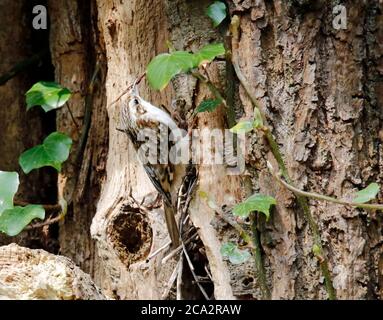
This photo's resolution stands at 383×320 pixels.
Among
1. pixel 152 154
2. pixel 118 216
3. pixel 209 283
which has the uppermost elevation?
pixel 152 154

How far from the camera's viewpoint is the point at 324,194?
1.83 metres

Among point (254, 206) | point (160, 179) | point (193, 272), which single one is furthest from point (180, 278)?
point (254, 206)

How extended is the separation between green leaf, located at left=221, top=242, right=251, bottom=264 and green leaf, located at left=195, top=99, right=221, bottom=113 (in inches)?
13.3

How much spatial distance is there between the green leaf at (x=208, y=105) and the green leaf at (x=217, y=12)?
0.19 meters

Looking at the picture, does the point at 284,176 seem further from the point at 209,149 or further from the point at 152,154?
the point at 152,154

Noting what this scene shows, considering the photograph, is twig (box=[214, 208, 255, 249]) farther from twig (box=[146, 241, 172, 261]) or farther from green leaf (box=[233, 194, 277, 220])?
twig (box=[146, 241, 172, 261])

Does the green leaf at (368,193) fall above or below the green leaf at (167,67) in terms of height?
below

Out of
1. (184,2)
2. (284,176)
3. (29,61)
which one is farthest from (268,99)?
(29,61)

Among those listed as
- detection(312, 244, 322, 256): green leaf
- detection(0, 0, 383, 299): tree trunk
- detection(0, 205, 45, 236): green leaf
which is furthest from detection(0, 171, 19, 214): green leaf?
detection(312, 244, 322, 256): green leaf

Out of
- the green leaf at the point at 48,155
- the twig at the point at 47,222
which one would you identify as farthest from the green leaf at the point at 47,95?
the twig at the point at 47,222

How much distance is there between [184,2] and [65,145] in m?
0.54

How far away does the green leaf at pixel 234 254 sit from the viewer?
1864 mm

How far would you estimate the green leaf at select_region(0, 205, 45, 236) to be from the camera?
2.03 m

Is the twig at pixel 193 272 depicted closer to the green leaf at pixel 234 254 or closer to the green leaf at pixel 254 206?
the green leaf at pixel 234 254
